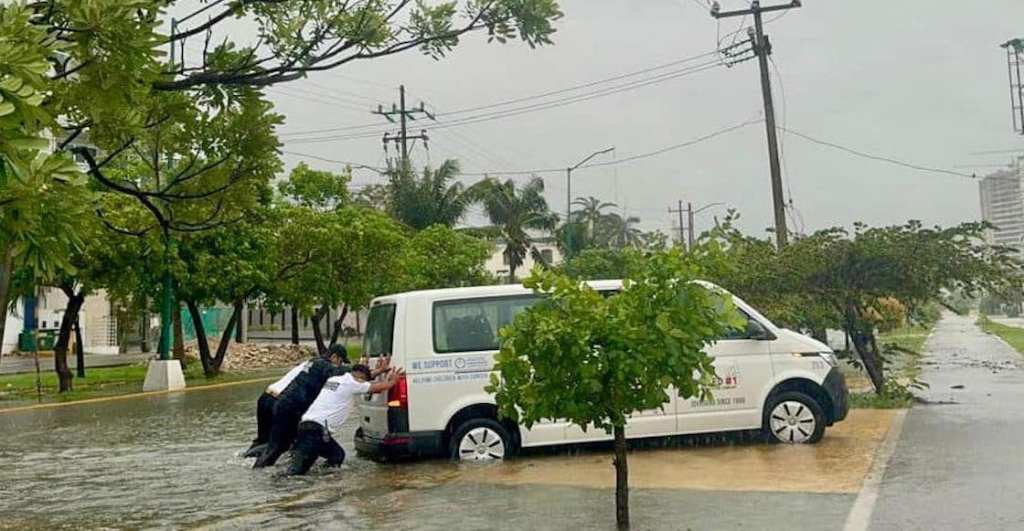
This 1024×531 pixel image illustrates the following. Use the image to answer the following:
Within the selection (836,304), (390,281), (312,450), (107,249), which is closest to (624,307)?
(312,450)

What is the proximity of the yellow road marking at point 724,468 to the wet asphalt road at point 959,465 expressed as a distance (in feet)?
1.46

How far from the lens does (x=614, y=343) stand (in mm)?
6539

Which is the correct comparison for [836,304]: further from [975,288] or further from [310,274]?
[310,274]

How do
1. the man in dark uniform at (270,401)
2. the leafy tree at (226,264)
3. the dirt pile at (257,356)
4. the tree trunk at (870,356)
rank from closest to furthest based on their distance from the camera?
the man in dark uniform at (270,401) → the tree trunk at (870,356) → the leafy tree at (226,264) → the dirt pile at (257,356)

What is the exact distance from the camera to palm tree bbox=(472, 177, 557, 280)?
5425 cm

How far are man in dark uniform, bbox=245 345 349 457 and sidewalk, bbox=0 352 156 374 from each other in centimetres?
2740

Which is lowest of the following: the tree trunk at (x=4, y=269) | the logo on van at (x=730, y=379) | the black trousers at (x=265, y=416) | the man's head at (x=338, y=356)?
the black trousers at (x=265, y=416)

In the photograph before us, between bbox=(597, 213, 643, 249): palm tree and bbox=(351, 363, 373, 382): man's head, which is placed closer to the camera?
bbox=(351, 363, 373, 382): man's head

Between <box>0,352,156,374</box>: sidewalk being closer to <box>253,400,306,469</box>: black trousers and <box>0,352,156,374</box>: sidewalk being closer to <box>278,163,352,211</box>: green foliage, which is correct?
<box>278,163,352,211</box>: green foliage

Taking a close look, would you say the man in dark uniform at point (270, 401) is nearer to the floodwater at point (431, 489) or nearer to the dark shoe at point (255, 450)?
the dark shoe at point (255, 450)

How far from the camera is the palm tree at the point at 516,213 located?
5425cm

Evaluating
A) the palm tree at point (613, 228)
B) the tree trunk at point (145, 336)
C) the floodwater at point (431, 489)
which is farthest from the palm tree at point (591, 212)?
the floodwater at point (431, 489)

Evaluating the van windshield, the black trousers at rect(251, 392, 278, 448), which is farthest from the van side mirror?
the black trousers at rect(251, 392, 278, 448)

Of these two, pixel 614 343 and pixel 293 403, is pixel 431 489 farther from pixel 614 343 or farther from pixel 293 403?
pixel 614 343
